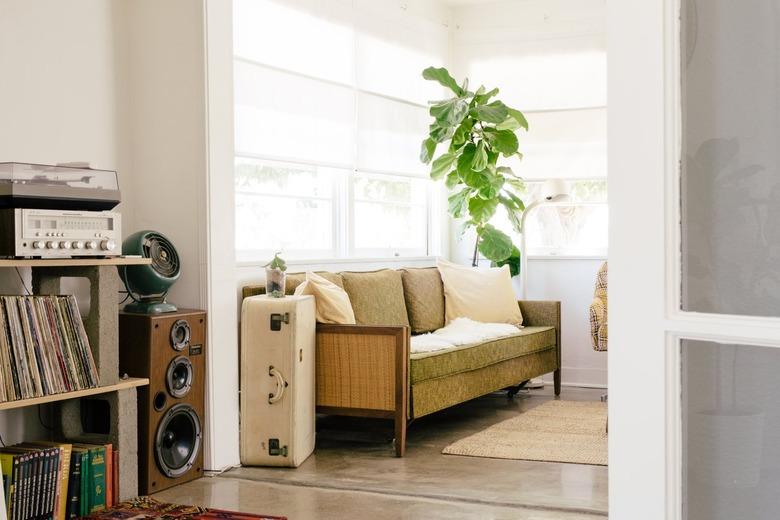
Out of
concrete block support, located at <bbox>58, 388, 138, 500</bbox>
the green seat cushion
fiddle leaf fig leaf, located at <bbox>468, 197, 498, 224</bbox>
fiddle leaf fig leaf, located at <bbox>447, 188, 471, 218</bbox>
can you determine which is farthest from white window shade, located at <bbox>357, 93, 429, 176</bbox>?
concrete block support, located at <bbox>58, 388, 138, 500</bbox>

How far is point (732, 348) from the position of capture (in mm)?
1208

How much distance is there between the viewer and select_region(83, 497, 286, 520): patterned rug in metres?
3.36

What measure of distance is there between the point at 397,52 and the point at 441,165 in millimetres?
897

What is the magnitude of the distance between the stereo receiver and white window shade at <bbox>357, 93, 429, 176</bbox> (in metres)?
2.76

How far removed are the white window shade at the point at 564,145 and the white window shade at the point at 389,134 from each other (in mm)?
808

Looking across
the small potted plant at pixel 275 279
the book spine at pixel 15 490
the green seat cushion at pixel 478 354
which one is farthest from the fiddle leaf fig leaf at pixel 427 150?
the book spine at pixel 15 490

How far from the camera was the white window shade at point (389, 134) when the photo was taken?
618 cm

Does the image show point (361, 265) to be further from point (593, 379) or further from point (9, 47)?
point (9, 47)

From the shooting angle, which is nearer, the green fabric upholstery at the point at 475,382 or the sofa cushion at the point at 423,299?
the green fabric upholstery at the point at 475,382

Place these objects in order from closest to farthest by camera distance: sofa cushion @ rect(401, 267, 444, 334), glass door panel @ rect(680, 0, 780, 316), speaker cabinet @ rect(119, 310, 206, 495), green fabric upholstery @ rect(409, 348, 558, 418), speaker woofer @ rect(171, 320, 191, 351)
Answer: glass door panel @ rect(680, 0, 780, 316)
speaker cabinet @ rect(119, 310, 206, 495)
speaker woofer @ rect(171, 320, 191, 351)
green fabric upholstery @ rect(409, 348, 558, 418)
sofa cushion @ rect(401, 267, 444, 334)

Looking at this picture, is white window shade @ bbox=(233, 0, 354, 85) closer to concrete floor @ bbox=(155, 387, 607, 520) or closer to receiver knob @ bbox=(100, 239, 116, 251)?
receiver knob @ bbox=(100, 239, 116, 251)

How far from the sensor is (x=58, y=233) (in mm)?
3326

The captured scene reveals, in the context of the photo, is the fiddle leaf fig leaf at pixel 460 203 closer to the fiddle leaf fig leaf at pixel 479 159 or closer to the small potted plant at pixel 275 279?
the fiddle leaf fig leaf at pixel 479 159

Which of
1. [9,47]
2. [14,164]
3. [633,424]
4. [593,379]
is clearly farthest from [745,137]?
[593,379]
